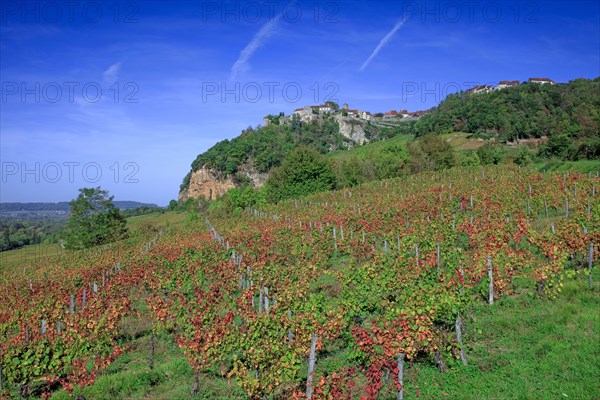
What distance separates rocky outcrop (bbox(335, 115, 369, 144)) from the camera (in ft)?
595

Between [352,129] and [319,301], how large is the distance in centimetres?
17977

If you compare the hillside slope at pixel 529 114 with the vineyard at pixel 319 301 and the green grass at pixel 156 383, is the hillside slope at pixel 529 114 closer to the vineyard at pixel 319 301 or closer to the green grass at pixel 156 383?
the vineyard at pixel 319 301

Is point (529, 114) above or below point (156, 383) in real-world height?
above

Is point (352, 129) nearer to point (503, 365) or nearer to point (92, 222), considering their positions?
point (92, 222)

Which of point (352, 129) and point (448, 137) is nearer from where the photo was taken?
point (448, 137)

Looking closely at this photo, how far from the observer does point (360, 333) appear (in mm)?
7973

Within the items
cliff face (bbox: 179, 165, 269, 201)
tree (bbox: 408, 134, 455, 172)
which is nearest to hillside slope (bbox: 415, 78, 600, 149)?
tree (bbox: 408, 134, 455, 172)

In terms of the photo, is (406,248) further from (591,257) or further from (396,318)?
(396,318)

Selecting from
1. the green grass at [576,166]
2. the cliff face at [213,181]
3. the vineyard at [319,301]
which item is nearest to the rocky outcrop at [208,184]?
the cliff face at [213,181]

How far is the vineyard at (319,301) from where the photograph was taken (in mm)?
7980

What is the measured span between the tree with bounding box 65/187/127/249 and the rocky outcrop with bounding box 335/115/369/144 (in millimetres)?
131714

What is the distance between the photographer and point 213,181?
491 ft

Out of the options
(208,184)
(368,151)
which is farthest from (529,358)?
(208,184)

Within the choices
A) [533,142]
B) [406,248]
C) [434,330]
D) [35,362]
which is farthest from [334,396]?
[533,142]
